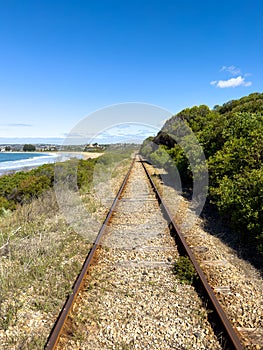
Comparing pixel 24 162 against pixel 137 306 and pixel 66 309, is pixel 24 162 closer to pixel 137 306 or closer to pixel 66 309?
pixel 66 309

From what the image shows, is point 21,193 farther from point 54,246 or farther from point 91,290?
point 91,290

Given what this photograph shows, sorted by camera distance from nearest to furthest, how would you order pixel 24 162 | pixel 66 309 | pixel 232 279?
pixel 66 309
pixel 232 279
pixel 24 162

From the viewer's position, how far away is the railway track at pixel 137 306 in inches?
117

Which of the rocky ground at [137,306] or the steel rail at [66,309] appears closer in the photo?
the steel rail at [66,309]

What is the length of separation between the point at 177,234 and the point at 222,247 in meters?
0.98

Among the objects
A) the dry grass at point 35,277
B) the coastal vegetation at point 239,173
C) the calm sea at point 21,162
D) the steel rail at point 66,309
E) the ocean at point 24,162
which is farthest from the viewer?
the calm sea at point 21,162

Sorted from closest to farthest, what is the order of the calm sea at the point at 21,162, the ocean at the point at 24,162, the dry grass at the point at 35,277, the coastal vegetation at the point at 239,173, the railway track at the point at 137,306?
the railway track at the point at 137,306, the dry grass at the point at 35,277, the coastal vegetation at the point at 239,173, the ocean at the point at 24,162, the calm sea at the point at 21,162

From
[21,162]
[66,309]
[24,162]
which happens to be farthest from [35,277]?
[21,162]

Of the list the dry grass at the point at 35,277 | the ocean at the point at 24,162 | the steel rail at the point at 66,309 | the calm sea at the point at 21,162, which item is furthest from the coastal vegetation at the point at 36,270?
the calm sea at the point at 21,162

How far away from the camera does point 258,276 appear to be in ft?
14.4

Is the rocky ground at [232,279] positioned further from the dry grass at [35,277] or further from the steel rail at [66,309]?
the dry grass at [35,277]

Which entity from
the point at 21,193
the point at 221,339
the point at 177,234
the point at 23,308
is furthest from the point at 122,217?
the point at 21,193

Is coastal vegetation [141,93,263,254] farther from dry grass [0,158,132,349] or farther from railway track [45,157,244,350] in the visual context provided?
dry grass [0,158,132,349]

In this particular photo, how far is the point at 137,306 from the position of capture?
3592mm
